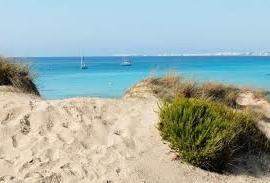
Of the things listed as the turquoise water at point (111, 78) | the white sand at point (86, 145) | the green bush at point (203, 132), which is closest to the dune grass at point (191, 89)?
the turquoise water at point (111, 78)

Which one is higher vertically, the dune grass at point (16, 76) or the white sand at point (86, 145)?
the dune grass at point (16, 76)

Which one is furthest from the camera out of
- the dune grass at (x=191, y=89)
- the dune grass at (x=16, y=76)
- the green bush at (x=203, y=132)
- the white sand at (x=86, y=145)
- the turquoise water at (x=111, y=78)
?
the turquoise water at (x=111, y=78)

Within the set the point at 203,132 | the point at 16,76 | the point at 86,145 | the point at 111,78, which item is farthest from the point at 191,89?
Result: the point at 111,78

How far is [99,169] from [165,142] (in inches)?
60.6

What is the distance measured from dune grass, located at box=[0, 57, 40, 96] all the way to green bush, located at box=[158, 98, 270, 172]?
4.96 meters

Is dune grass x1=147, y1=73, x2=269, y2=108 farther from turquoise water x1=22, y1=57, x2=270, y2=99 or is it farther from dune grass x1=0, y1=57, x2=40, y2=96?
dune grass x1=0, y1=57, x2=40, y2=96

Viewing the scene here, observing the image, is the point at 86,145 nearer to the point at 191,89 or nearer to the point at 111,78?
the point at 191,89

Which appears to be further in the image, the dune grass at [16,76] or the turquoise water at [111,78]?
the turquoise water at [111,78]

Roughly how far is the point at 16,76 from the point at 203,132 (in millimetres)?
6243

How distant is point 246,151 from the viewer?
10.8m

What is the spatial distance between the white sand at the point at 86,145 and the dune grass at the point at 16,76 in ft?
8.49

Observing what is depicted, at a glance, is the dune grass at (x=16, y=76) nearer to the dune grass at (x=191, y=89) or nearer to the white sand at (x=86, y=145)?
the white sand at (x=86, y=145)

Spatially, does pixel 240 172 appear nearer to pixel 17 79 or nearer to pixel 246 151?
pixel 246 151

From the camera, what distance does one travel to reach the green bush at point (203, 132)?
381 inches
